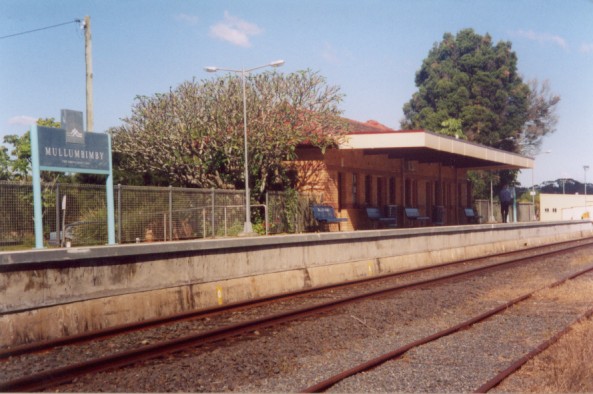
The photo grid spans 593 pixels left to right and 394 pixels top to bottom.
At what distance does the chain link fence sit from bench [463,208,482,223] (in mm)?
20288

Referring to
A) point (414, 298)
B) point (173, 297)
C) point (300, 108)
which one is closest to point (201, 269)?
point (173, 297)

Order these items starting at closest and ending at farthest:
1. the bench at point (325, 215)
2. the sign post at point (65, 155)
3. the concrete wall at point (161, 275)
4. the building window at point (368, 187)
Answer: the concrete wall at point (161, 275) → the sign post at point (65, 155) → the bench at point (325, 215) → the building window at point (368, 187)

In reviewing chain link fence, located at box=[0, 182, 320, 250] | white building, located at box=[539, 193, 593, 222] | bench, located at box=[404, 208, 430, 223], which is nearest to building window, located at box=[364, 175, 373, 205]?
bench, located at box=[404, 208, 430, 223]

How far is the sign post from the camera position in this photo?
534 inches

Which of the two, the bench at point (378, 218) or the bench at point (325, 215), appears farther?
the bench at point (378, 218)

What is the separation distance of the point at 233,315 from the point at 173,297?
1.22 meters

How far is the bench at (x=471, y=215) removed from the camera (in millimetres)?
41531

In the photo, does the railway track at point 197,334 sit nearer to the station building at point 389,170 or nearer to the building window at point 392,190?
the station building at point 389,170

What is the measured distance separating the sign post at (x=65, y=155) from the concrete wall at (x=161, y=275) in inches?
128

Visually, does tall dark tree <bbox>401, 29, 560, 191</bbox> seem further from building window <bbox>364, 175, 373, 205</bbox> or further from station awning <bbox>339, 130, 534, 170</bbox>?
building window <bbox>364, 175, 373, 205</bbox>

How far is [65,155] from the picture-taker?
47.5 ft

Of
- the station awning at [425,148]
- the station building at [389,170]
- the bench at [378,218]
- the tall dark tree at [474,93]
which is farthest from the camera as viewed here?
the tall dark tree at [474,93]

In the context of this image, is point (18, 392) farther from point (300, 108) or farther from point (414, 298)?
point (300, 108)


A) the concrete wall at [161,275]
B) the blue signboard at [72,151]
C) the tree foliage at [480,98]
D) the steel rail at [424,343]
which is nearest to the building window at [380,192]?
the concrete wall at [161,275]
